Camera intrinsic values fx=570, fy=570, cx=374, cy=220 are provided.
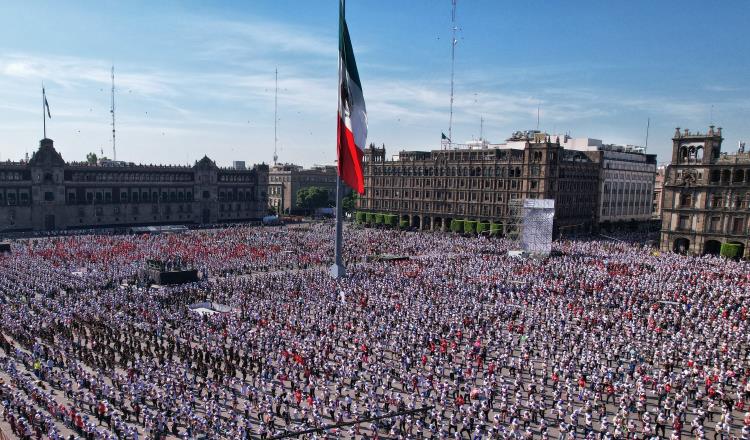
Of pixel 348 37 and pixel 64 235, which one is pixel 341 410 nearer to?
pixel 348 37

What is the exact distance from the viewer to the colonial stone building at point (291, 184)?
140 meters

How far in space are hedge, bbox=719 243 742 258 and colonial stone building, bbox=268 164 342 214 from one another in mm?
89232

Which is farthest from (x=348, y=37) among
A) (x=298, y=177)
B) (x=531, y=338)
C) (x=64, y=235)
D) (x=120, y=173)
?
(x=298, y=177)

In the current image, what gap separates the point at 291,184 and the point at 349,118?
4331 inches

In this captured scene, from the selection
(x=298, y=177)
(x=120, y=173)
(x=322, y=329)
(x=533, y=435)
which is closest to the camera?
(x=533, y=435)

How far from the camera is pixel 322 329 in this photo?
3434 cm

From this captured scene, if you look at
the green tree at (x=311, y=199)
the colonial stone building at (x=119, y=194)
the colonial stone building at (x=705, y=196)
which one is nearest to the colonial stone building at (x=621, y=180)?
the colonial stone building at (x=705, y=196)

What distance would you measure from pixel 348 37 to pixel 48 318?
25331 mm

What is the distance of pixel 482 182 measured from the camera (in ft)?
309

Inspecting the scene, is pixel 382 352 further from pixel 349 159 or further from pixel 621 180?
pixel 621 180

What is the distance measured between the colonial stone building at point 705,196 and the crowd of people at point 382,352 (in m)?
11.3

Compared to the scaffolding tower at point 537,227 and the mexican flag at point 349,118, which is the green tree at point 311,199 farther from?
the mexican flag at point 349,118

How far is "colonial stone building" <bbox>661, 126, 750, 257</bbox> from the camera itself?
65.2 metres

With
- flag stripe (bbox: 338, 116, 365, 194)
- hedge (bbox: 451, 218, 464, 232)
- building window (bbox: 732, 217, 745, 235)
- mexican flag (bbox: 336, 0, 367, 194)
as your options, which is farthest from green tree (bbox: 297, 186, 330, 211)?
flag stripe (bbox: 338, 116, 365, 194)
